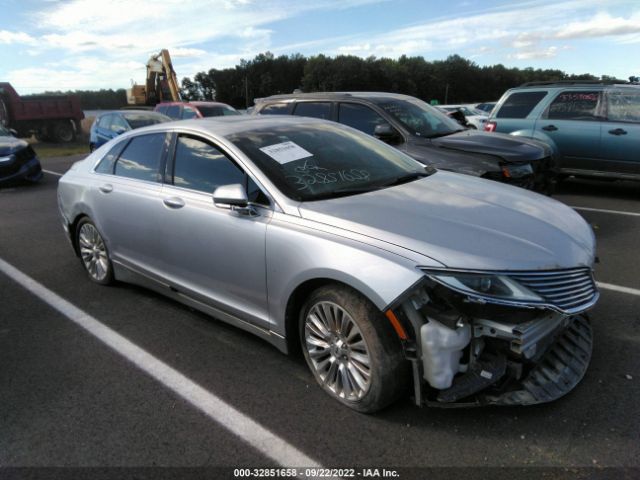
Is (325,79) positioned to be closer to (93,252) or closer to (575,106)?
(575,106)

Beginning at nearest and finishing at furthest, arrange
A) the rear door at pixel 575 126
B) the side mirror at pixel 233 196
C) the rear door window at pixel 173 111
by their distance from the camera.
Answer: the side mirror at pixel 233 196 < the rear door at pixel 575 126 < the rear door window at pixel 173 111

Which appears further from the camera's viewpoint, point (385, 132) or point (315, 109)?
point (315, 109)

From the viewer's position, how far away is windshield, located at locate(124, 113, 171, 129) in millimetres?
11688

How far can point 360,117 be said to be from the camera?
6590 mm

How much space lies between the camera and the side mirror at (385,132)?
6145mm

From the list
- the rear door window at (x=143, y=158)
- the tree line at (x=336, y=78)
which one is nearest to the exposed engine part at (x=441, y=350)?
the rear door window at (x=143, y=158)

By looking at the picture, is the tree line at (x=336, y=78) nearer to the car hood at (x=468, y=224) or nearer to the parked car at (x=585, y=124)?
the parked car at (x=585, y=124)

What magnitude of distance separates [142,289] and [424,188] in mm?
2884

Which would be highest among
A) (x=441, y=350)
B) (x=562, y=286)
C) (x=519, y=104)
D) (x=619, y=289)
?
(x=519, y=104)

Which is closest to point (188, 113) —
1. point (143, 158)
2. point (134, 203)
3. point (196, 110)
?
point (196, 110)

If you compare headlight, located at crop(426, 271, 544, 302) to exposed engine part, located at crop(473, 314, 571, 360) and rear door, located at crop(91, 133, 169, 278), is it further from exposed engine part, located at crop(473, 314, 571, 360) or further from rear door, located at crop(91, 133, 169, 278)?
rear door, located at crop(91, 133, 169, 278)

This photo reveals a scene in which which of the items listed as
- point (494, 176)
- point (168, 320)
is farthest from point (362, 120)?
point (168, 320)

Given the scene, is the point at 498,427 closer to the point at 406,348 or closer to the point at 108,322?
A: the point at 406,348

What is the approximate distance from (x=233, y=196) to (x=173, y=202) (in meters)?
0.84
